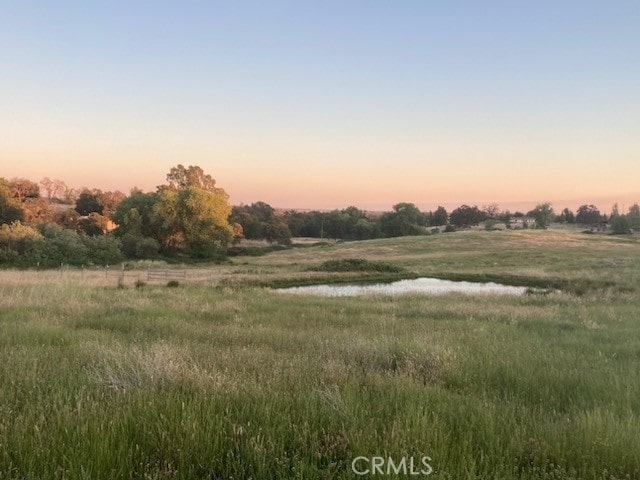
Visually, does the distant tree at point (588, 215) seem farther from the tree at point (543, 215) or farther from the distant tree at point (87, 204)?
the distant tree at point (87, 204)

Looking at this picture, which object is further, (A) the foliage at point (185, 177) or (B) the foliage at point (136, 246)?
(A) the foliage at point (185, 177)

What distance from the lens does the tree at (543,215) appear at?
144625mm

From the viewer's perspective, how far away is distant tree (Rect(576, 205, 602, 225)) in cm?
16550

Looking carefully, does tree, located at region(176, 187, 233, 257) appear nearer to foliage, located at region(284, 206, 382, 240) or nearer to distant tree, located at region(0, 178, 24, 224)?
distant tree, located at region(0, 178, 24, 224)

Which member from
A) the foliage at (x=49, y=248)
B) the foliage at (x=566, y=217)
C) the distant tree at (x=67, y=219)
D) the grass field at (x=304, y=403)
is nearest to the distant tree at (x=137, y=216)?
the distant tree at (x=67, y=219)

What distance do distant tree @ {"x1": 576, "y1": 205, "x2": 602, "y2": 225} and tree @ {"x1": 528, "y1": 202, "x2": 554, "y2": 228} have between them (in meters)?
25.1

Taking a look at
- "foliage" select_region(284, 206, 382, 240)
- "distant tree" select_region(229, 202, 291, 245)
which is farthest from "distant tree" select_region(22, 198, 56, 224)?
"foliage" select_region(284, 206, 382, 240)

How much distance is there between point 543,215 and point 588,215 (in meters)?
35.8

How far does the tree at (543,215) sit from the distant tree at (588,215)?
987 inches

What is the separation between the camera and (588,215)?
6609 inches

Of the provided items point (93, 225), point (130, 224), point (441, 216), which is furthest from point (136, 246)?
point (441, 216)

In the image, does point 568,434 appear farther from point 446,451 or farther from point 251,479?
point 251,479

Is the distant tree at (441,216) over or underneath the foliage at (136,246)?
over

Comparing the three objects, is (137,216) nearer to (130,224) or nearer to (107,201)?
(130,224)
